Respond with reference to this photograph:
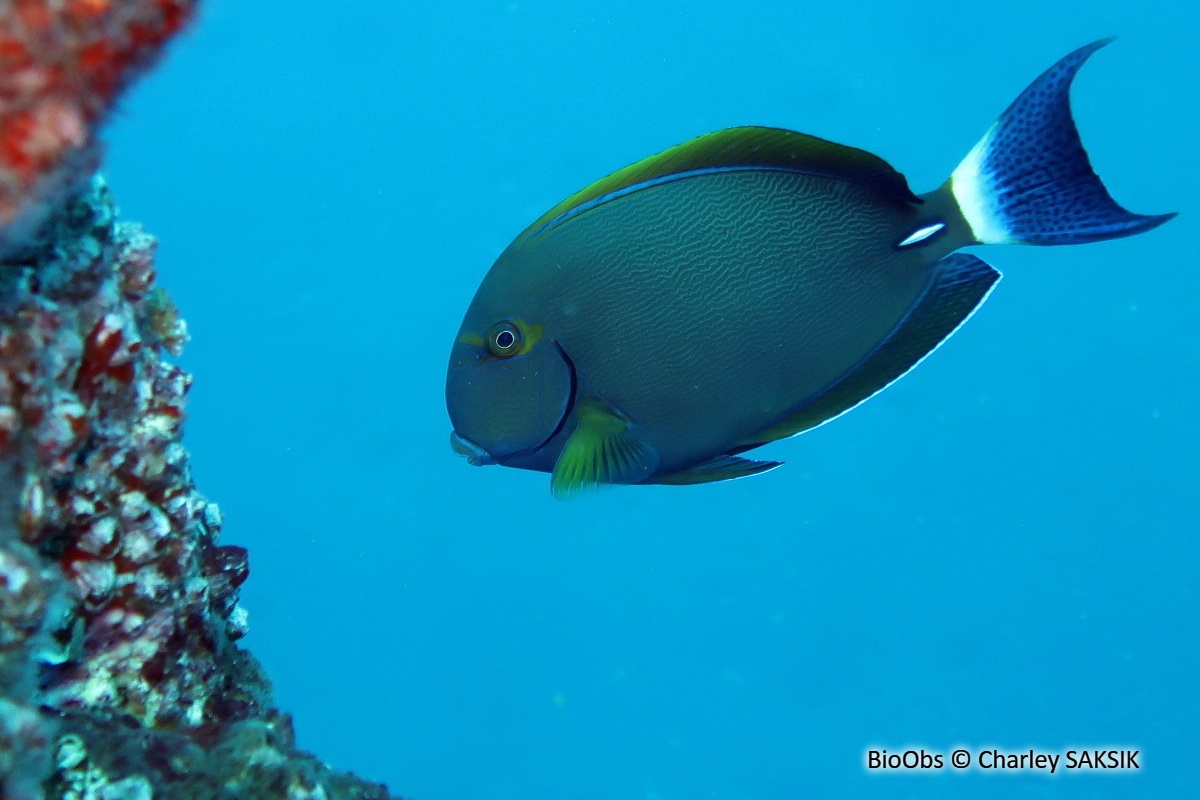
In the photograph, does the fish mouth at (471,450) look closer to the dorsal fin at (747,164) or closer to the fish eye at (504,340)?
the fish eye at (504,340)

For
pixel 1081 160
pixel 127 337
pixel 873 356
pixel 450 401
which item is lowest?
pixel 127 337

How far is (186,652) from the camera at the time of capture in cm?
209

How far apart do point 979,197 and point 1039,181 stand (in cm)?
13

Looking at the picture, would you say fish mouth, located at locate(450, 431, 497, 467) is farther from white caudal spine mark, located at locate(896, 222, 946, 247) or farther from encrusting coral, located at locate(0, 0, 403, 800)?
white caudal spine mark, located at locate(896, 222, 946, 247)

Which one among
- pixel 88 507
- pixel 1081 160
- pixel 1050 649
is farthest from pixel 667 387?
pixel 1050 649

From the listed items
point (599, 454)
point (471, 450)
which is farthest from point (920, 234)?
point (471, 450)

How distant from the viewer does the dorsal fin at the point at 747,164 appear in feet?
6.28

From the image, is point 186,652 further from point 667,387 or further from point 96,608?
point 667,387

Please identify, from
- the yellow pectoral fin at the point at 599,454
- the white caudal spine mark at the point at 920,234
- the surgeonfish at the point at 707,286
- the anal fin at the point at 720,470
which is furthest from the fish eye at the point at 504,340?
the white caudal spine mark at the point at 920,234

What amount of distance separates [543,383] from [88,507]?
3.13 feet

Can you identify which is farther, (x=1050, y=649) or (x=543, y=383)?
(x=1050, y=649)

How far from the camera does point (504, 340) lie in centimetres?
200

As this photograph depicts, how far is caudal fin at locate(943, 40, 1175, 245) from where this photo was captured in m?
1.83

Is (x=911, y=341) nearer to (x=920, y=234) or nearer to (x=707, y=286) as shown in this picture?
(x=920, y=234)
